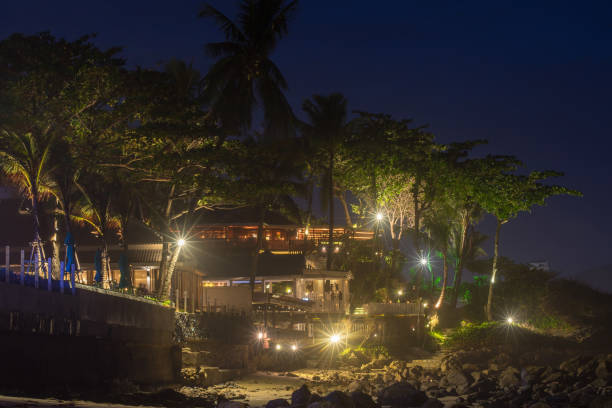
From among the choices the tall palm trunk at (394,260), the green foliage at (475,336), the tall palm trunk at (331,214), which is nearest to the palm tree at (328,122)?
the tall palm trunk at (331,214)

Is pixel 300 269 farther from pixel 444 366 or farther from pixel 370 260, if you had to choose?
pixel 444 366

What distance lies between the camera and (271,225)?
50312 millimetres

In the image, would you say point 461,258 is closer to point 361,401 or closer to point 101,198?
point 101,198

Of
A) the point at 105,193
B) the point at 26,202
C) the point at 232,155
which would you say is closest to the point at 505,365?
the point at 232,155

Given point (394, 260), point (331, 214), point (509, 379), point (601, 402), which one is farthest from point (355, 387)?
point (394, 260)

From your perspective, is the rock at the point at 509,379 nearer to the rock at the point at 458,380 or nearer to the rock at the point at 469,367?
the rock at the point at 458,380

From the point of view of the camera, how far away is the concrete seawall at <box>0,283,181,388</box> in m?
13.9

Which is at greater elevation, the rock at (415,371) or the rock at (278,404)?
the rock at (278,404)

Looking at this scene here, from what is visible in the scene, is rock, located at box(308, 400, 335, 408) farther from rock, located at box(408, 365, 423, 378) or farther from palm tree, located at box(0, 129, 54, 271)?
rock, located at box(408, 365, 423, 378)

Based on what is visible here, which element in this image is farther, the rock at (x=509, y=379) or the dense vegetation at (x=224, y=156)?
the rock at (x=509, y=379)

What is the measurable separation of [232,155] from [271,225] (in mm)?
21193

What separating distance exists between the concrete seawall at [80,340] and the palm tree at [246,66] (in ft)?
34.3

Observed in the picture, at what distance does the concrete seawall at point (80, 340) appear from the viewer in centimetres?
1392

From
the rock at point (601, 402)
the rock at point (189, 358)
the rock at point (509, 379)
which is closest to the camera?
the rock at point (601, 402)
